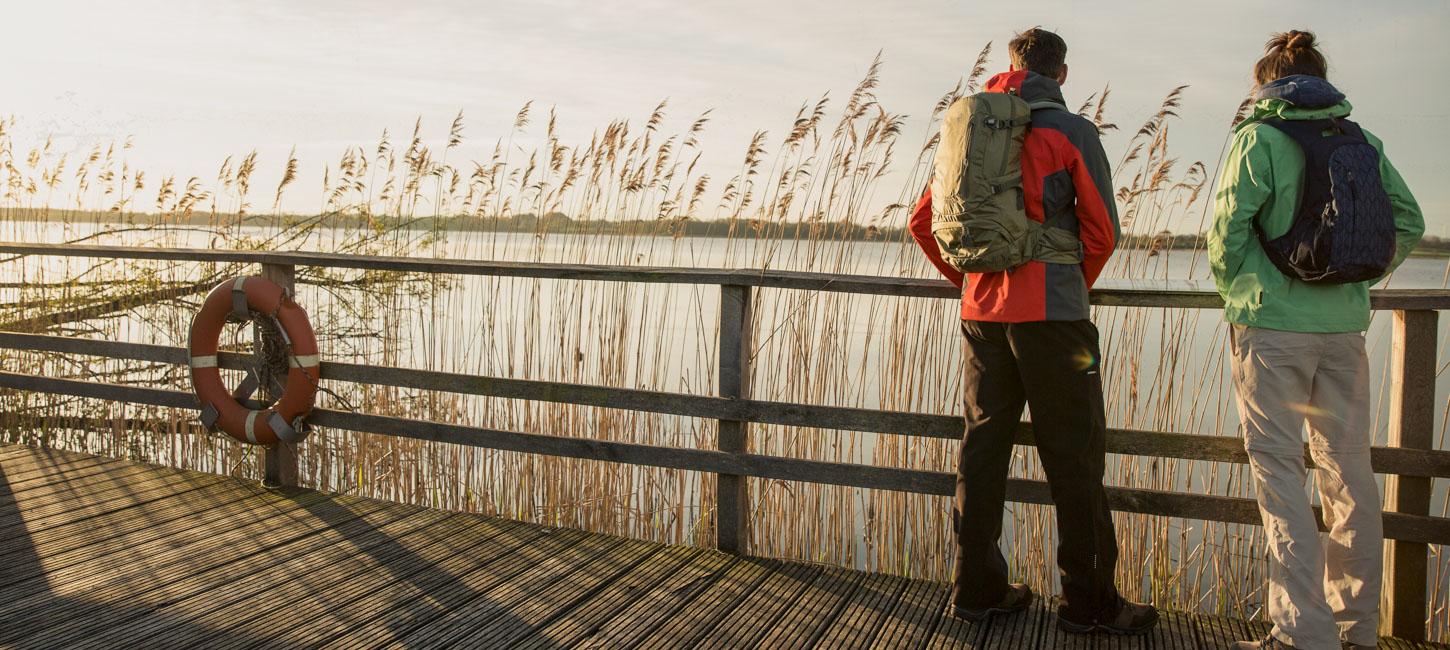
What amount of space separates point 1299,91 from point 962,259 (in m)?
0.76

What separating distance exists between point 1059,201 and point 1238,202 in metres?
0.36

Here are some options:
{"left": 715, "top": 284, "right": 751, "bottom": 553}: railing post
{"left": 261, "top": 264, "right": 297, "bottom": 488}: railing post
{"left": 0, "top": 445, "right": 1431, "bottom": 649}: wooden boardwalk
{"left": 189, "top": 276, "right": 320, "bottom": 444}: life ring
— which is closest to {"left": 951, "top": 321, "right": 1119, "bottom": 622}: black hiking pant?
{"left": 0, "top": 445, "right": 1431, "bottom": 649}: wooden boardwalk

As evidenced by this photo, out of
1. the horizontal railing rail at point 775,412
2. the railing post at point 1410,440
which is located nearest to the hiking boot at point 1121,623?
the horizontal railing rail at point 775,412

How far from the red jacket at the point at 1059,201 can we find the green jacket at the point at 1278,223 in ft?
0.81

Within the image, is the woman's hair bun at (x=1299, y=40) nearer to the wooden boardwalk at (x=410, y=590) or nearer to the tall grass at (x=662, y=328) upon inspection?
the tall grass at (x=662, y=328)

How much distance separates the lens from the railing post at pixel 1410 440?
2500 millimetres

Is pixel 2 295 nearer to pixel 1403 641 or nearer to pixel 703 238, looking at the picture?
pixel 703 238

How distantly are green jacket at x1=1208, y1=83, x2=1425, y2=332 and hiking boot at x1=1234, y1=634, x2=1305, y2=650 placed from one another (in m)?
0.68

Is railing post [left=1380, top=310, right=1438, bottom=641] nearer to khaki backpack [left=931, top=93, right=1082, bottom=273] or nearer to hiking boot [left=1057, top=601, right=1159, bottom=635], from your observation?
hiking boot [left=1057, top=601, right=1159, bottom=635]

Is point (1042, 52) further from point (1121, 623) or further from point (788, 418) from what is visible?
point (1121, 623)

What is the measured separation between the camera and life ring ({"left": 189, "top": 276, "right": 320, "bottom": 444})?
12.3 feet

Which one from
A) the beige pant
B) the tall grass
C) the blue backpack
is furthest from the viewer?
the tall grass

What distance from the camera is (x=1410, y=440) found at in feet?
8.30

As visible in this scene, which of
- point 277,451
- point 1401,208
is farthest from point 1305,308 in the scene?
point 277,451
